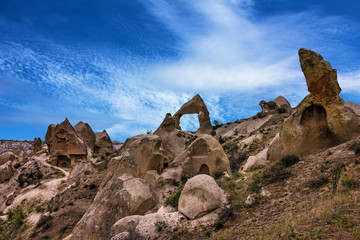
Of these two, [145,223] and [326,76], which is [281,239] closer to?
[145,223]

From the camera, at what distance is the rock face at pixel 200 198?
32.2ft

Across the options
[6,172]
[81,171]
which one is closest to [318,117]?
[81,171]

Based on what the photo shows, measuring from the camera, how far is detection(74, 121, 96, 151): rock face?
47406 mm

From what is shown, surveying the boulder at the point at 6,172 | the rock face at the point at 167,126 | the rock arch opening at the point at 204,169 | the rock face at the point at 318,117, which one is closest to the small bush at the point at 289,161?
the rock face at the point at 318,117

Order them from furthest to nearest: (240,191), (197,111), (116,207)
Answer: (197,111)
(116,207)
(240,191)

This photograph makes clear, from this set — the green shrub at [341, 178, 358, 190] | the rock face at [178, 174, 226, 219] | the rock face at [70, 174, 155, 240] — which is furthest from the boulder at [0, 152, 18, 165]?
the green shrub at [341, 178, 358, 190]

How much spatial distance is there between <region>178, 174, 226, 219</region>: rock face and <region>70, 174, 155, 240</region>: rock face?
9.69ft

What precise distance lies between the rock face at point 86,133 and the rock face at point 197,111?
1551 centimetres

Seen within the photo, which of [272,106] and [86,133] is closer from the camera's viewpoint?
[272,106]

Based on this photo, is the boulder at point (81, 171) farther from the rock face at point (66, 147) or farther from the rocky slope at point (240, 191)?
the rock face at point (66, 147)

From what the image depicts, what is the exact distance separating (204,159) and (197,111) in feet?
88.3

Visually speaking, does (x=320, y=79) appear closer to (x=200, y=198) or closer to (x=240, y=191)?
(x=240, y=191)

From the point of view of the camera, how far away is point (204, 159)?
1641 centimetres

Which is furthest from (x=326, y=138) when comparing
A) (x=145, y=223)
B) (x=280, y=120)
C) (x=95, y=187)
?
(x=280, y=120)
